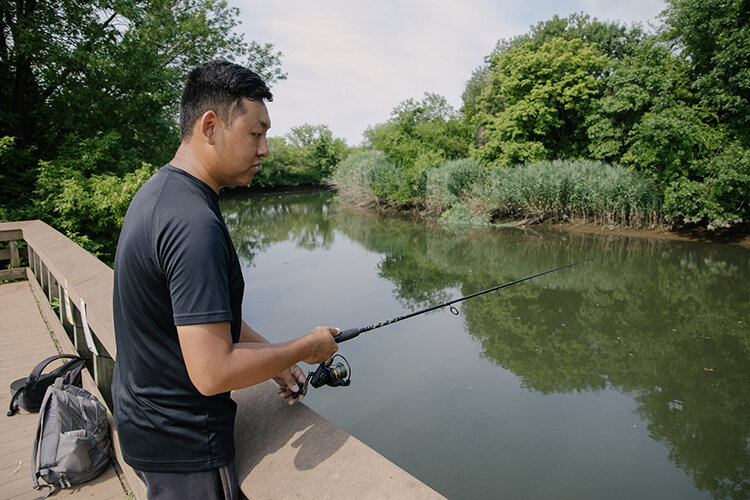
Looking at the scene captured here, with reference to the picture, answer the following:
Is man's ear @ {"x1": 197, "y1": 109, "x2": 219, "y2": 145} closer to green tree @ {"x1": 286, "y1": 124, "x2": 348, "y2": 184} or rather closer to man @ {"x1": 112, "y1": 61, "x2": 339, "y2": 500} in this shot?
man @ {"x1": 112, "y1": 61, "x2": 339, "y2": 500}

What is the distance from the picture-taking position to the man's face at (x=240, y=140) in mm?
1217

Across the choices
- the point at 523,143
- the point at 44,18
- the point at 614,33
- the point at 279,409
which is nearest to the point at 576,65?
the point at 523,143

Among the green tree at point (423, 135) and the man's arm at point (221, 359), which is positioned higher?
the green tree at point (423, 135)

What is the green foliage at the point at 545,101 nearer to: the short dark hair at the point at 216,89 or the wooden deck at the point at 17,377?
the wooden deck at the point at 17,377

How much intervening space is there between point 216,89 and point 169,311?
1.95 ft

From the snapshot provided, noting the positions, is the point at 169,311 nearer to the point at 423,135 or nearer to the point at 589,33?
the point at 423,135

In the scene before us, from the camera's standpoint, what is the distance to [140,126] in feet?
41.7

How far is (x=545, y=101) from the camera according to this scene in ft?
69.5

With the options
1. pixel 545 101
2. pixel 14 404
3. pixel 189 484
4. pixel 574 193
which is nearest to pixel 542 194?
pixel 574 193

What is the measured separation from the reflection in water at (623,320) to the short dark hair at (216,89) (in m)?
4.16

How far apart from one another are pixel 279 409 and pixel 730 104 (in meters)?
16.9

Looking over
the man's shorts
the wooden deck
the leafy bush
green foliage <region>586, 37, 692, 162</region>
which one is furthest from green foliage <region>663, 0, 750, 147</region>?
the wooden deck

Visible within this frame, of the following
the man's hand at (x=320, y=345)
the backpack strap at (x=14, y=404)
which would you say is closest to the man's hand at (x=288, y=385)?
the man's hand at (x=320, y=345)

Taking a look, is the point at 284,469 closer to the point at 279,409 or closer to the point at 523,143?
the point at 279,409
